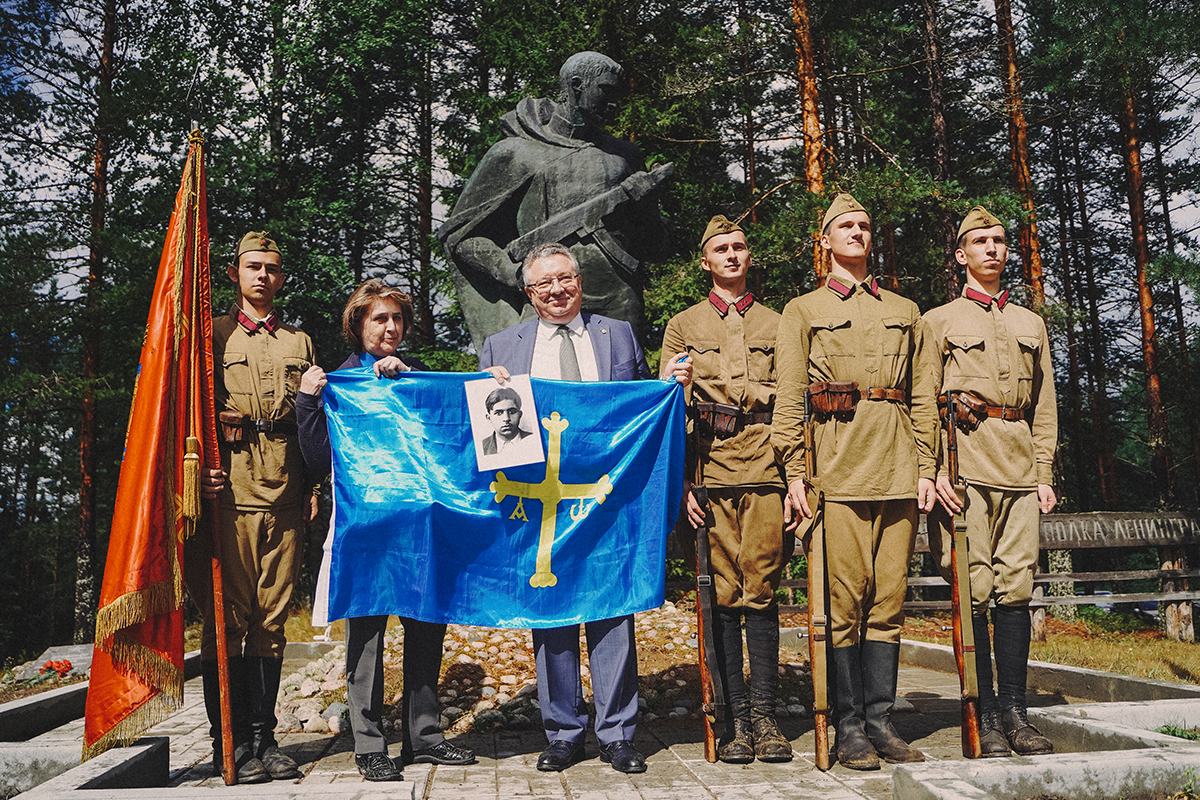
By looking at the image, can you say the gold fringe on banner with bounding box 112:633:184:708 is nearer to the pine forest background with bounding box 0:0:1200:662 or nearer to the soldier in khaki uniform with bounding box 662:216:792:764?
the soldier in khaki uniform with bounding box 662:216:792:764

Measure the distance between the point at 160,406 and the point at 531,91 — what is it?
15787mm

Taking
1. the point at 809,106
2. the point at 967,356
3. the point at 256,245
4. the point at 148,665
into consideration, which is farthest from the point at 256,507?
the point at 809,106

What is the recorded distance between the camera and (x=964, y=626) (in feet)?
13.2

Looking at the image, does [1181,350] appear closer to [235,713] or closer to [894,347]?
[894,347]

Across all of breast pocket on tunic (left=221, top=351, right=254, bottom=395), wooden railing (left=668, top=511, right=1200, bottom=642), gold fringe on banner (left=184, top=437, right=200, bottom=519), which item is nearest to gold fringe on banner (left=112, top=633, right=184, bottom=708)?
gold fringe on banner (left=184, top=437, right=200, bottom=519)

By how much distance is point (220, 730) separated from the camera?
3941mm

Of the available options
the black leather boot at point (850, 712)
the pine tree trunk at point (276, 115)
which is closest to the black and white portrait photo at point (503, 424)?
the black leather boot at point (850, 712)

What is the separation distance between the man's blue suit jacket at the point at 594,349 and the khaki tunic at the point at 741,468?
246 millimetres

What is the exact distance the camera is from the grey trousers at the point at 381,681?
3824mm

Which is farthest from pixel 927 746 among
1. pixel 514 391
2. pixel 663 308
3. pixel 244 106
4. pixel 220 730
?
pixel 244 106

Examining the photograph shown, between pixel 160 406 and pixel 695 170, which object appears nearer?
pixel 160 406

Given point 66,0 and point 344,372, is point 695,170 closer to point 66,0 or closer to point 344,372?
point 66,0

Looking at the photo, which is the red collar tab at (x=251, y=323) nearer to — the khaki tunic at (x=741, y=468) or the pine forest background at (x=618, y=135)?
the khaki tunic at (x=741, y=468)

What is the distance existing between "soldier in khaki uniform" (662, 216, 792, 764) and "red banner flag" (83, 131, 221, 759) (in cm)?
217
